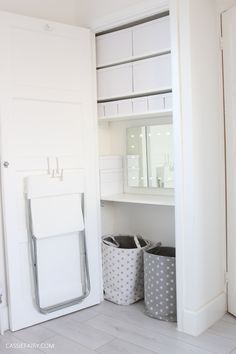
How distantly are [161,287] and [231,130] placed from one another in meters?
1.16

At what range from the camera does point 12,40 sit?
8.42ft

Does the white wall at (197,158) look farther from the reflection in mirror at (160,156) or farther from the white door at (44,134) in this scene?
the white door at (44,134)

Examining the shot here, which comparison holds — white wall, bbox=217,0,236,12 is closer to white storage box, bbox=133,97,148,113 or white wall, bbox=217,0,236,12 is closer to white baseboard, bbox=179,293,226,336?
white storage box, bbox=133,97,148,113

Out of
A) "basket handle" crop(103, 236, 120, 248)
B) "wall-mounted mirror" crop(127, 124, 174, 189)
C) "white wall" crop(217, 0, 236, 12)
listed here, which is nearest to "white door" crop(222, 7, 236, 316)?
"white wall" crop(217, 0, 236, 12)

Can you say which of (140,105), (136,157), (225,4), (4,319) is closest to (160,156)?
(136,157)

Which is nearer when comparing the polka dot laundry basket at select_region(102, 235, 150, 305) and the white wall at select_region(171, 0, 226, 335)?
the white wall at select_region(171, 0, 226, 335)

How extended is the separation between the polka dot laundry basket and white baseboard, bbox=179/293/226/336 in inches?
21.8

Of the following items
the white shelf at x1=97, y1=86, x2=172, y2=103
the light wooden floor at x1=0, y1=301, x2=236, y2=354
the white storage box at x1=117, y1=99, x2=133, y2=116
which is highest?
the white shelf at x1=97, y1=86, x2=172, y2=103

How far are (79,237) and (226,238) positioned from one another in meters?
1.04

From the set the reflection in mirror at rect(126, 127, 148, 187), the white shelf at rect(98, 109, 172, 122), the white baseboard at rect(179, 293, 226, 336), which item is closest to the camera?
the white baseboard at rect(179, 293, 226, 336)

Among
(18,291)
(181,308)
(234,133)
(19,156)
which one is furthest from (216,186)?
(18,291)

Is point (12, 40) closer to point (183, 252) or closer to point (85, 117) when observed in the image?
point (85, 117)

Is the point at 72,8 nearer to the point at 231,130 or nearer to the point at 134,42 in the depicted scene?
the point at 134,42

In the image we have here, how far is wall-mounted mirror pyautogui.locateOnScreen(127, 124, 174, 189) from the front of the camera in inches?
118
